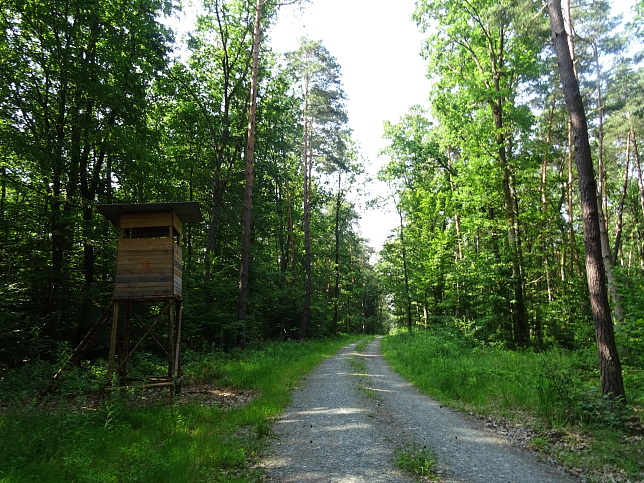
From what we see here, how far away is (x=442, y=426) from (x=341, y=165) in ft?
75.0

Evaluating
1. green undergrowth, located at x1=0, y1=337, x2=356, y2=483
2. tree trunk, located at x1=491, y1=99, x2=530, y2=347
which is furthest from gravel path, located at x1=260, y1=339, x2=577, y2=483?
tree trunk, located at x1=491, y1=99, x2=530, y2=347

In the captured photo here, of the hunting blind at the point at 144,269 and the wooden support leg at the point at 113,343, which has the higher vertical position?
the hunting blind at the point at 144,269

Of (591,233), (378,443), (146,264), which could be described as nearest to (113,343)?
(146,264)

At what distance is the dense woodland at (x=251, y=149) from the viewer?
1202 centimetres

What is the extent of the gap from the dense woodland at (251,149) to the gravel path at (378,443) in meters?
4.87

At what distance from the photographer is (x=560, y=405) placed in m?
6.57

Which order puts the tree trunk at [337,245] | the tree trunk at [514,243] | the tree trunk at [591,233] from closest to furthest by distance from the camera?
the tree trunk at [591,233], the tree trunk at [514,243], the tree trunk at [337,245]

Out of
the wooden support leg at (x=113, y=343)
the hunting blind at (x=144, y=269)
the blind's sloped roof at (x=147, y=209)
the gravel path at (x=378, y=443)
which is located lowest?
the gravel path at (x=378, y=443)

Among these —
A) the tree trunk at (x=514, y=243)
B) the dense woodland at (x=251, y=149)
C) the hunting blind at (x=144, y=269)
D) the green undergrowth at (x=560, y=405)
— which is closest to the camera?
the green undergrowth at (x=560, y=405)

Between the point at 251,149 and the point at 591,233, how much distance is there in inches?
485

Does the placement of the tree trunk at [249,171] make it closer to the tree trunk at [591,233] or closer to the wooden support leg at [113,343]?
the wooden support leg at [113,343]

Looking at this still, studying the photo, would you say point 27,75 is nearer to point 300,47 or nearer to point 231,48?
point 231,48

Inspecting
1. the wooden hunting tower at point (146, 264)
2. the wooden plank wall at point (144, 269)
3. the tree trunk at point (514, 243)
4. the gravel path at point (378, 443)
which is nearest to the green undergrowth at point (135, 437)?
the gravel path at point (378, 443)

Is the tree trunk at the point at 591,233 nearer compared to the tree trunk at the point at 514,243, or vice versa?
the tree trunk at the point at 591,233
